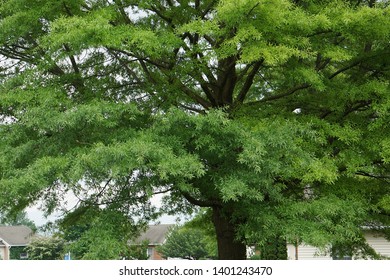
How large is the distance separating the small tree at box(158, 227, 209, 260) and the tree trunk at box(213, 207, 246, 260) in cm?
3150

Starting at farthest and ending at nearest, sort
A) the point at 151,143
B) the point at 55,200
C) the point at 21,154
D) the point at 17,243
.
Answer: the point at 17,243, the point at 55,200, the point at 21,154, the point at 151,143

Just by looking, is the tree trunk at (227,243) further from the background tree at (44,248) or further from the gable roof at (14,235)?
the gable roof at (14,235)

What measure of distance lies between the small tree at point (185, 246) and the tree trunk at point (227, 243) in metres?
31.5

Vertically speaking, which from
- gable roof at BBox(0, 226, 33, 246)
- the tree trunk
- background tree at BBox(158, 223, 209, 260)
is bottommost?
the tree trunk

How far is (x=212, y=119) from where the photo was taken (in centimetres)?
1134

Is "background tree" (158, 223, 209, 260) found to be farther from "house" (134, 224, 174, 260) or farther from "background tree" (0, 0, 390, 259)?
"background tree" (0, 0, 390, 259)

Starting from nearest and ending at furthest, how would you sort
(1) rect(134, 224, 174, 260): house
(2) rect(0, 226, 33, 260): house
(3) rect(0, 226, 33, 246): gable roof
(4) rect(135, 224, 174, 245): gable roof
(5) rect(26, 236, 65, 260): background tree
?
(5) rect(26, 236, 65, 260): background tree < (2) rect(0, 226, 33, 260): house < (3) rect(0, 226, 33, 246): gable roof < (1) rect(134, 224, 174, 260): house < (4) rect(135, 224, 174, 245): gable roof

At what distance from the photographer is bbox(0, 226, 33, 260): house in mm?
49250

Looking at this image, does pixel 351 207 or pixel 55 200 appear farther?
pixel 55 200

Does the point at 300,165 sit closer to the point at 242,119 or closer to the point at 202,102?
the point at 242,119

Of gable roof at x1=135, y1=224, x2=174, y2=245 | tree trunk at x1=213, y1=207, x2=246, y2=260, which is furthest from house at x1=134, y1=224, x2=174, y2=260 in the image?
tree trunk at x1=213, y1=207, x2=246, y2=260

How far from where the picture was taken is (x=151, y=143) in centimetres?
1082

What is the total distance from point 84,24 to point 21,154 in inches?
116

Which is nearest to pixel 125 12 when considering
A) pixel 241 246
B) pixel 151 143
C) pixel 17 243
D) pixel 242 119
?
pixel 242 119
